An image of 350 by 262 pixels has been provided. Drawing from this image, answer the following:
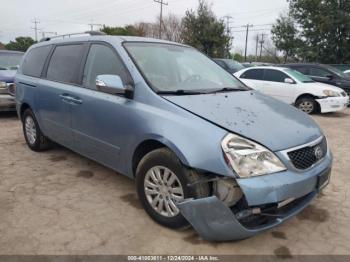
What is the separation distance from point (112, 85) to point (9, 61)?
710cm

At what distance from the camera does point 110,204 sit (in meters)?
3.61

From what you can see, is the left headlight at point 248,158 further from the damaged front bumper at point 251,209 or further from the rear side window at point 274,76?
the rear side window at point 274,76

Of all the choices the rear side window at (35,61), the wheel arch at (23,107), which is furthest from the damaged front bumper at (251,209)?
the wheel arch at (23,107)

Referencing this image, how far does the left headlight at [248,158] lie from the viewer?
8.51 ft

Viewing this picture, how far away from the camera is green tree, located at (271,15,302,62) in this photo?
22656mm

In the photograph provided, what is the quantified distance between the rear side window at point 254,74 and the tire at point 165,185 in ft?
26.6

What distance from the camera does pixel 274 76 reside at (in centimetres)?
1022

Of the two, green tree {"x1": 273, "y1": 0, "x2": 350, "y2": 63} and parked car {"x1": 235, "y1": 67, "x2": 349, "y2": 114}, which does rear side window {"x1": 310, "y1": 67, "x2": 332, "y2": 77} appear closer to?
parked car {"x1": 235, "y1": 67, "x2": 349, "y2": 114}

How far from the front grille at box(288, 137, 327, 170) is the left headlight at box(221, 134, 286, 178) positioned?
17cm

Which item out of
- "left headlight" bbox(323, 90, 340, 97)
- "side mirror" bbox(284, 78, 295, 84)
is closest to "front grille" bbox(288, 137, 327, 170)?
"left headlight" bbox(323, 90, 340, 97)

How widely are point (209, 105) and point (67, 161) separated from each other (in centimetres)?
267

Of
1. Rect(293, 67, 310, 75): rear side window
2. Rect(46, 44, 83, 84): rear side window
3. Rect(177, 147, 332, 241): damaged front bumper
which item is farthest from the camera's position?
Rect(293, 67, 310, 75): rear side window

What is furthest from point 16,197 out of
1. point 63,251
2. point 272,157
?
point 272,157

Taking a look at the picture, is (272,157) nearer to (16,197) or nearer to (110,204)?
(110,204)
